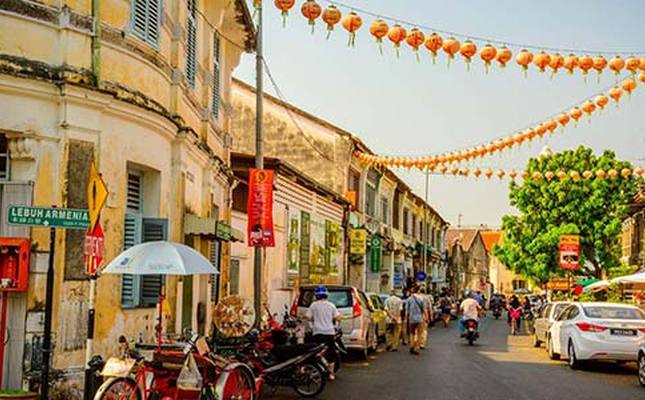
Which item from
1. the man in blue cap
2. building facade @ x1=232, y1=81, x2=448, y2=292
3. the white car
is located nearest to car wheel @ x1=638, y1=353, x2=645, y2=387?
the white car

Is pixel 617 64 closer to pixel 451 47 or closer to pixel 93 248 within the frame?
pixel 451 47

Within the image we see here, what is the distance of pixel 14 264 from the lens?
10.8m

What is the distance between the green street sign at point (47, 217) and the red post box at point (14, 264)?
1.58 meters

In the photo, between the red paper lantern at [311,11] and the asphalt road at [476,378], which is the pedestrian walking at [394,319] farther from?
the red paper lantern at [311,11]

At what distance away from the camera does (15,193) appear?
430 inches

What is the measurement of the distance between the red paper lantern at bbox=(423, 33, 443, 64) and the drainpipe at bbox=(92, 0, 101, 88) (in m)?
5.84

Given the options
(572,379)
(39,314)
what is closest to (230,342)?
(39,314)

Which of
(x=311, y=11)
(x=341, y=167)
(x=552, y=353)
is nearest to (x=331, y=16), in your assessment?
(x=311, y=11)

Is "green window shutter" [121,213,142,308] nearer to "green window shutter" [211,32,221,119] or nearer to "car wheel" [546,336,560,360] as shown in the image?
"green window shutter" [211,32,221,119]

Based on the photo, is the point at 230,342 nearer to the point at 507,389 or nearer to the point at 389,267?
the point at 507,389

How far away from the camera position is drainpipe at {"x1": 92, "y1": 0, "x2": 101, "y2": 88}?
11633 mm

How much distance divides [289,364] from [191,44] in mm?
6822

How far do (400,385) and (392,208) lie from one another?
35.2 meters

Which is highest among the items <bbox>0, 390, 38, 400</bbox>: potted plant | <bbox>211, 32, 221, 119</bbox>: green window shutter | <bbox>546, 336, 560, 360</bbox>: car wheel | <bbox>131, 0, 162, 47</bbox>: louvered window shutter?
<bbox>211, 32, 221, 119</bbox>: green window shutter
